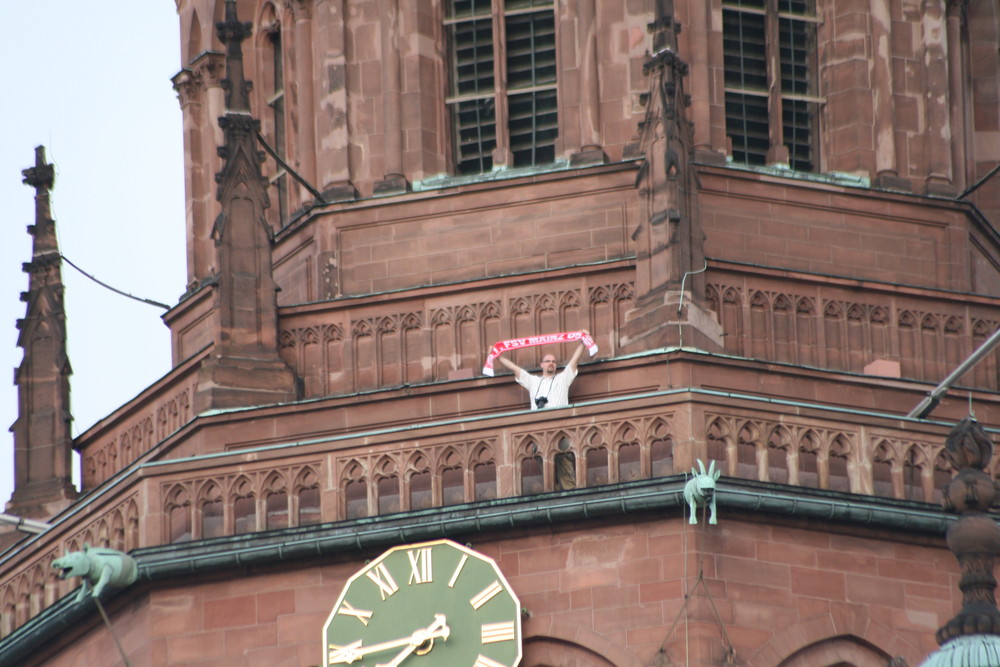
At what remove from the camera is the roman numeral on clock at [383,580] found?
48.2 m

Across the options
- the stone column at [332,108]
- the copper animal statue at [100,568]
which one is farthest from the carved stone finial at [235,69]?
the copper animal statue at [100,568]

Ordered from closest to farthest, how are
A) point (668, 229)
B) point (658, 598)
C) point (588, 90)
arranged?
point (658, 598) < point (668, 229) < point (588, 90)

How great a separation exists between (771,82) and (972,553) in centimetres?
1284

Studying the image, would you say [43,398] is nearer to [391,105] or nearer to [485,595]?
[391,105]

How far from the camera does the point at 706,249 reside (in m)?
52.1

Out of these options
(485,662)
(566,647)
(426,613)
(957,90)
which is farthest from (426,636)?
(957,90)

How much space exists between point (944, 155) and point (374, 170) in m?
6.34

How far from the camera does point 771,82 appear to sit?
53969mm

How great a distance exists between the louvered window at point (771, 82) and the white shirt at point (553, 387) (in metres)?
4.65

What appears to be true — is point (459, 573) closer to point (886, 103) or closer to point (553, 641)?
point (553, 641)

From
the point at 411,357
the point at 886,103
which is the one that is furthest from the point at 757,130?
the point at 411,357

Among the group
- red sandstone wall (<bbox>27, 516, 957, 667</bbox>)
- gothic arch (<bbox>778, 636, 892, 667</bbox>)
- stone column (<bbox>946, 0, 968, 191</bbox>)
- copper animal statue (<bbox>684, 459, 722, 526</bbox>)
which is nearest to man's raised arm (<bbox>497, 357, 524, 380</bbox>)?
red sandstone wall (<bbox>27, 516, 957, 667</bbox>)

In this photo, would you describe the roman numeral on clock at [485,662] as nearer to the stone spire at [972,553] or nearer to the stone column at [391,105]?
the stone spire at [972,553]

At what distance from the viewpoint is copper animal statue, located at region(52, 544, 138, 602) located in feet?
160
